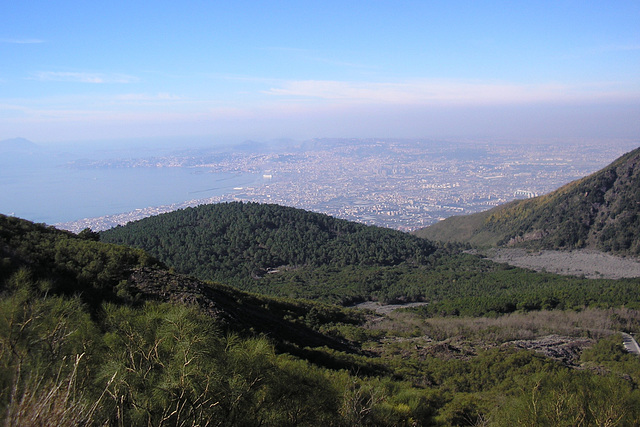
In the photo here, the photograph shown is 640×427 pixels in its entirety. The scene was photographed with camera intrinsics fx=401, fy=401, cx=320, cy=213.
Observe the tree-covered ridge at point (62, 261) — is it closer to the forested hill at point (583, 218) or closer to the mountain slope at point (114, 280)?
the mountain slope at point (114, 280)

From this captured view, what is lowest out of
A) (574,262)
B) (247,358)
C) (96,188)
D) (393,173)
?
(574,262)

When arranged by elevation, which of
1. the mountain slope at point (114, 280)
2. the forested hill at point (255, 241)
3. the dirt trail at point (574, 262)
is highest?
the mountain slope at point (114, 280)

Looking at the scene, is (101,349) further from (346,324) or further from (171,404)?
(346,324)

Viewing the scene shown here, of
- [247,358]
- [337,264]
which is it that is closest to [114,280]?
[247,358]

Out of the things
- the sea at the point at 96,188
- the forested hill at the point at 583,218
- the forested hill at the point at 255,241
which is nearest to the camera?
the forested hill at the point at 255,241

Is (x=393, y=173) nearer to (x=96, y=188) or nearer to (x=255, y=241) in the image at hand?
(x=96, y=188)

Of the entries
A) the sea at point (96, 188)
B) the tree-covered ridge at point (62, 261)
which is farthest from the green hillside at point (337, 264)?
the sea at point (96, 188)
